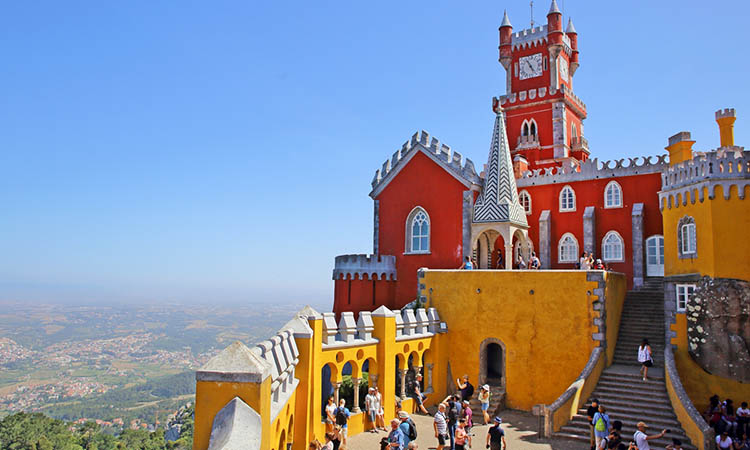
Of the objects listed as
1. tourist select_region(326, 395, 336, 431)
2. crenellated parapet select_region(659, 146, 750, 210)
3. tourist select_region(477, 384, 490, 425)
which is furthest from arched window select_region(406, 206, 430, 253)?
tourist select_region(326, 395, 336, 431)

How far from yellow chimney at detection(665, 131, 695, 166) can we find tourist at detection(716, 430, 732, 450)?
11418 mm

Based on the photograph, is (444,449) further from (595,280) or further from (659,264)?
(659,264)

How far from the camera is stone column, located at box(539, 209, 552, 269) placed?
91.0 feet

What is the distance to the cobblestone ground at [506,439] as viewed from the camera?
14415 mm

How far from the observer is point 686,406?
1448cm

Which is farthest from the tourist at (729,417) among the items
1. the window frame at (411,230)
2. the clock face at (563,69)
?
the clock face at (563,69)

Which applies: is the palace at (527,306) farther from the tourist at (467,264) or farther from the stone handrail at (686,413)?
the tourist at (467,264)

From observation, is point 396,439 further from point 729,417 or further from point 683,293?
point 683,293

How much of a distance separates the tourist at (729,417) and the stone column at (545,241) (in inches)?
471

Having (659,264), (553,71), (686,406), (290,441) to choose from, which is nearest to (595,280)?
(686,406)

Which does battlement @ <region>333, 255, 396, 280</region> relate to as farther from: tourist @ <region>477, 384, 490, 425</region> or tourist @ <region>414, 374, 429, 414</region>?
tourist @ <region>477, 384, 490, 425</region>

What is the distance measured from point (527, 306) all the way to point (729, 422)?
21.0 ft

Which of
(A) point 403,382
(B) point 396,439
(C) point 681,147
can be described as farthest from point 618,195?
(B) point 396,439

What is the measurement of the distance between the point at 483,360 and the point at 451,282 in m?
2.94
